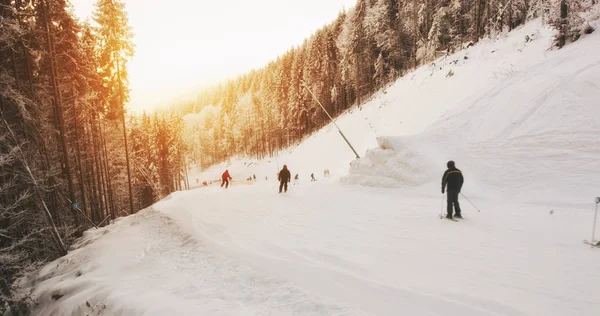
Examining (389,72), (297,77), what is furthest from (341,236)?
(297,77)

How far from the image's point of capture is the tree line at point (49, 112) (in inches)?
435

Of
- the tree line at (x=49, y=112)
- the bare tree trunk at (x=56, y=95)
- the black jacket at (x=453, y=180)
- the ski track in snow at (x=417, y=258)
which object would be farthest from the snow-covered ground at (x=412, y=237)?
the bare tree trunk at (x=56, y=95)

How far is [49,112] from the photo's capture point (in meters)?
16.9

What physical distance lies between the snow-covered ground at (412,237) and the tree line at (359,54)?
7.70m

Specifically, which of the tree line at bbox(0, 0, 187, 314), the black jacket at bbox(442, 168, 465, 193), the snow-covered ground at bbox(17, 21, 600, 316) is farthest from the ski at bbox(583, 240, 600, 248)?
the tree line at bbox(0, 0, 187, 314)

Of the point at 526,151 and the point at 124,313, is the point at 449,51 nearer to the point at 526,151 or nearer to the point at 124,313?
the point at 526,151

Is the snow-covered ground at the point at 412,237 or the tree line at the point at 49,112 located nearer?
the snow-covered ground at the point at 412,237

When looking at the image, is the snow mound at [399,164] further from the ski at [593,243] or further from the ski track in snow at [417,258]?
the ski at [593,243]

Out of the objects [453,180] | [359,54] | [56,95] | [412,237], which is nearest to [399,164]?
[453,180]

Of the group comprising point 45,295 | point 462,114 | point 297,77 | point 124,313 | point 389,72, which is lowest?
point 45,295

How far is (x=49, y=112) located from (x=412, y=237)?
20.4 meters

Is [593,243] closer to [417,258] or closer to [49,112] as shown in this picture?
[417,258]

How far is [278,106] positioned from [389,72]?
30.7 meters

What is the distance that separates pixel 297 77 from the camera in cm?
6719
